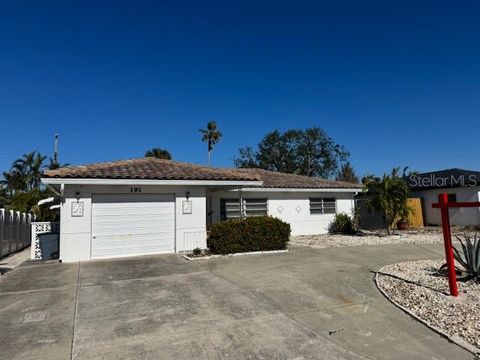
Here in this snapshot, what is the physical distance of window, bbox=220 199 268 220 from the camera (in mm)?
18156

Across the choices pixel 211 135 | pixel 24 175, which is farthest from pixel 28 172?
pixel 211 135

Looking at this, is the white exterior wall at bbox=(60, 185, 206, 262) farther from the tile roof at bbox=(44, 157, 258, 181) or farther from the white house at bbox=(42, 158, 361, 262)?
the tile roof at bbox=(44, 157, 258, 181)

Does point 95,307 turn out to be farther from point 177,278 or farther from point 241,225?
point 241,225

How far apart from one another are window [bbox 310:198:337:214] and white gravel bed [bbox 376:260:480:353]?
11.1 meters

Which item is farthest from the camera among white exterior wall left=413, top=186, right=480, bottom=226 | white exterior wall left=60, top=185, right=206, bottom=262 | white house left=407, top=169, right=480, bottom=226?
white house left=407, top=169, right=480, bottom=226

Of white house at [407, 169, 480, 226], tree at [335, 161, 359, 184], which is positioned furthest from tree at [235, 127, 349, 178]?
white house at [407, 169, 480, 226]

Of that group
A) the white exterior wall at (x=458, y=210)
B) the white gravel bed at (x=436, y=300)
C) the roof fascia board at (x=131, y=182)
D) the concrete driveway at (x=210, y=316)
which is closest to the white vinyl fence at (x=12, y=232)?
the roof fascia board at (x=131, y=182)

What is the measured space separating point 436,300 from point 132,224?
9786mm

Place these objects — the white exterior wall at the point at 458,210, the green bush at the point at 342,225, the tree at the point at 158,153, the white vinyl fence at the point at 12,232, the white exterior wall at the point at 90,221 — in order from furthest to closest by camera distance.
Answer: the tree at the point at 158,153, the white exterior wall at the point at 458,210, the green bush at the point at 342,225, the white vinyl fence at the point at 12,232, the white exterior wall at the point at 90,221

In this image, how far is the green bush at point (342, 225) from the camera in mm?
20359

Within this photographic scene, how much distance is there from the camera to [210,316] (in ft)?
18.9

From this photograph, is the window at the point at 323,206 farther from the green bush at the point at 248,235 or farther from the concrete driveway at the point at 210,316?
the concrete driveway at the point at 210,316

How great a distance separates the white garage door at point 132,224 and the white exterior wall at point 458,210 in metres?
17.4

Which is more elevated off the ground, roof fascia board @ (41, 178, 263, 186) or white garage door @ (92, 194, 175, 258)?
roof fascia board @ (41, 178, 263, 186)
